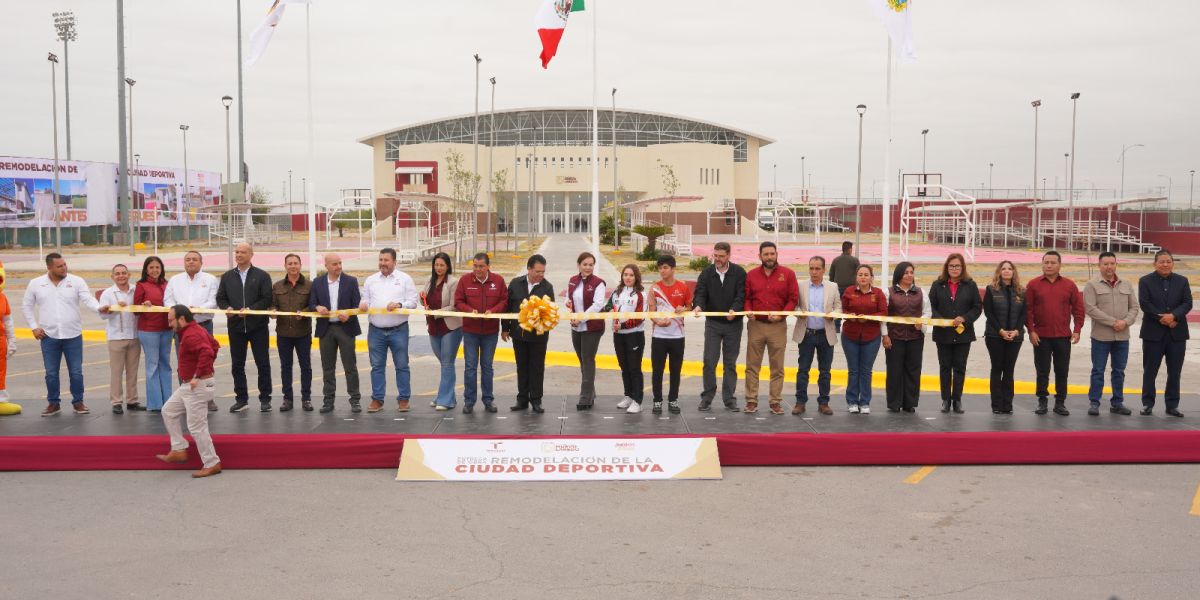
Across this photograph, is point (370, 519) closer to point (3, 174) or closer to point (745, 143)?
point (3, 174)

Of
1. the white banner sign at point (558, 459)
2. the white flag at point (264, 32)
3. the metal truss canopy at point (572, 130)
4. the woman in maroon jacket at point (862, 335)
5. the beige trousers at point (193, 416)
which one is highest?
the metal truss canopy at point (572, 130)

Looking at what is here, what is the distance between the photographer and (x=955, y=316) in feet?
32.4

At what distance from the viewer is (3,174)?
6116 centimetres

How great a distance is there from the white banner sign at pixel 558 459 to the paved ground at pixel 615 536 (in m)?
0.20

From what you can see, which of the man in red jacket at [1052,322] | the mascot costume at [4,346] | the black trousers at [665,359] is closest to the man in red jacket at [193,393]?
the mascot costume at [4,346]

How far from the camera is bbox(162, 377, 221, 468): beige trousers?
8.13 metres

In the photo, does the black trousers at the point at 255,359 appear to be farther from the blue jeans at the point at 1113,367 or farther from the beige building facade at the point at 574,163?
the beige building facade at the point at 574,163

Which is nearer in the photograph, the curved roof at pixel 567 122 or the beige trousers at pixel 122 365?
the beige trousers at pixel 122 365

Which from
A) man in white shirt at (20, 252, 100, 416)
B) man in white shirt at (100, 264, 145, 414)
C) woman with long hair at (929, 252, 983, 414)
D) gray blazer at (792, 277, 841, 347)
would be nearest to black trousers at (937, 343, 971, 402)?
woman with long hair at (929, 252, 983, 414)

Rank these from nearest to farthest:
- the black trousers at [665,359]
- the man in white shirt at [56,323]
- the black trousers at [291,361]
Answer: the man in white shirt at [56,323] → the black trousers at [665,359] → the black trousers at [291,361]

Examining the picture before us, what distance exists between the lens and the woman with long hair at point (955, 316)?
9.84 metres

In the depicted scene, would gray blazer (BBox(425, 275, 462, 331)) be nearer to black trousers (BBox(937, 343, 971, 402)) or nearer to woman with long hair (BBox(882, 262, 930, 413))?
woman with long hair (BBox(882, 262, 930, 413))

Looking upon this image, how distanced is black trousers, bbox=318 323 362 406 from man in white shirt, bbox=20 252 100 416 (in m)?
2.39

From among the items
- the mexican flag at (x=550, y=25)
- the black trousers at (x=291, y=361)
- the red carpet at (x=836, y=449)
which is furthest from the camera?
the mexican flag at (x=550, y=25)
